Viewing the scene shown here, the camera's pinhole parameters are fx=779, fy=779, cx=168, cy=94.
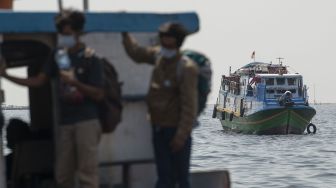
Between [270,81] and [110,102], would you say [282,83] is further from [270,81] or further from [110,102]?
[110,102]

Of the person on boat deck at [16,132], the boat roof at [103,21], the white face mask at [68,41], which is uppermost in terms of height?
the boat roof at [103,21]

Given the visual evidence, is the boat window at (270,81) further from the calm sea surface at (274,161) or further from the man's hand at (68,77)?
the man's hand at (68,77)

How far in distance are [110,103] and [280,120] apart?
157 ft

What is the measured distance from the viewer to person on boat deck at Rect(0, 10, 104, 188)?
6.34 meters

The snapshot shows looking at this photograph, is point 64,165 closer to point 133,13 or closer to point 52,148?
point 52,148

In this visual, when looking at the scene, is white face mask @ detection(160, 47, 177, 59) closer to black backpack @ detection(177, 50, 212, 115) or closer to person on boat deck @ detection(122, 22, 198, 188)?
person on boat deck @ detection(122, 22, 198, 188)

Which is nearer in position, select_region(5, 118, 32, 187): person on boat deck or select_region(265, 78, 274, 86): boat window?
select_region(5, 118, 32, 187): person on boat deck

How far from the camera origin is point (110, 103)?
666cm

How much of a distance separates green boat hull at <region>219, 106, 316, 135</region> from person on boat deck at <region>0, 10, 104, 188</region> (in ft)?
148

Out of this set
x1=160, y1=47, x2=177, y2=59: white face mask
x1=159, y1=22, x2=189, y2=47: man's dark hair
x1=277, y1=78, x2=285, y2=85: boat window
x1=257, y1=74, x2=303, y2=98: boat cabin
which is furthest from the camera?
x1=277, y1=78, x2=285, y2=85: boat window

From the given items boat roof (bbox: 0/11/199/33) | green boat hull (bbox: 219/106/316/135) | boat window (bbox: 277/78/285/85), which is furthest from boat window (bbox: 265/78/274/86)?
boat roof (bbox: 0/11/199/33)

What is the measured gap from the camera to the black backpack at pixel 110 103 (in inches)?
260

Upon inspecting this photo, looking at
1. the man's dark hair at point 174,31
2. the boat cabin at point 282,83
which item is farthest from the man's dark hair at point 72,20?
the boat cabin at point 282,83

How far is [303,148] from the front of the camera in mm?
44688
